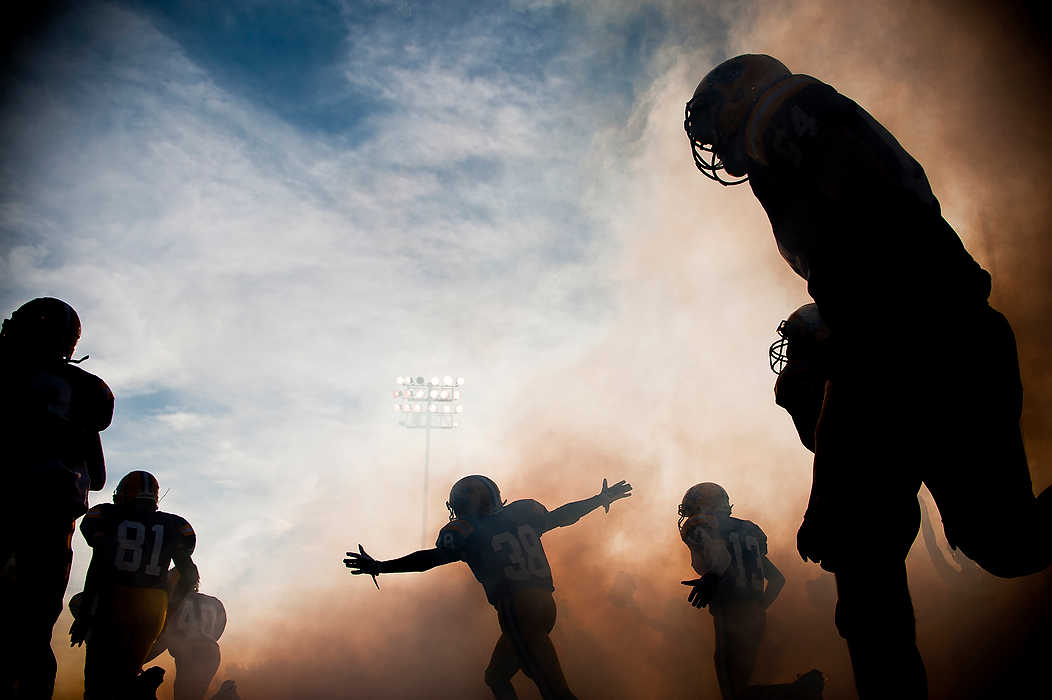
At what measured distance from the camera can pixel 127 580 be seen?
5637 millimetres

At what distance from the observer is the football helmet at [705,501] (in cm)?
677

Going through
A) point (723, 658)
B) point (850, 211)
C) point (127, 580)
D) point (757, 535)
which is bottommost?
point (723, 658)

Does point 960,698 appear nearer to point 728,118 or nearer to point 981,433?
point 981,433

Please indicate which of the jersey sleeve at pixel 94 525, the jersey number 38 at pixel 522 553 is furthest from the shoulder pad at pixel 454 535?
the jersey sleeve at pixel 94 525

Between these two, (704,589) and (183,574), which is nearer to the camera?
(704,589)

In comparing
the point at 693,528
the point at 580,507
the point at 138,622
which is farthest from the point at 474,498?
Answer: the point at 138,622

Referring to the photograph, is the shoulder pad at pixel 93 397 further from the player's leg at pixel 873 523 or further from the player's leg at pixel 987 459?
the player's leg at pixel 987 459

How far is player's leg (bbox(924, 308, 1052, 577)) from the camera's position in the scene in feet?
5.56

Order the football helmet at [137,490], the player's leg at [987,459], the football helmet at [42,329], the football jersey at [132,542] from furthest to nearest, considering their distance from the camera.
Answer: the football helmet at [137,490] < the football jersey at [132,542] < the football helmet at [42,329] < the player's leg at [987,459]

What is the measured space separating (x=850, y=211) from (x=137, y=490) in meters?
7.06

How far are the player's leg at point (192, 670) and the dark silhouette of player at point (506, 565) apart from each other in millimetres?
5531

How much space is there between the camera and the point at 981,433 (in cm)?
172

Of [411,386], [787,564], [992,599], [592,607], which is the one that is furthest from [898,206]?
[411,386]

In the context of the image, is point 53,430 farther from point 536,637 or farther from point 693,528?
point 693,528
